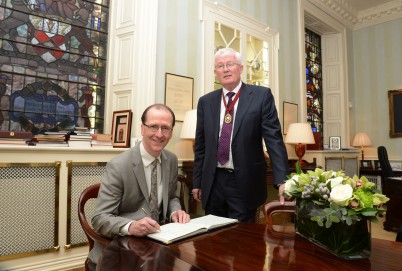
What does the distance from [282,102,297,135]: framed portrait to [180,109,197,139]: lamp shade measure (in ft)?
7.22

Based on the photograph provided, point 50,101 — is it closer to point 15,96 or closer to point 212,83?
point 15,96

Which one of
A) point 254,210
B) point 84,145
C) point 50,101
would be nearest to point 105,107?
point 50,101

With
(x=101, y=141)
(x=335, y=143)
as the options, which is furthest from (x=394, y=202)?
(x=101, y=141)

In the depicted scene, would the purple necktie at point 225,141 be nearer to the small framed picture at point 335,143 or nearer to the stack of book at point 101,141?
the stack of book at point 101,141

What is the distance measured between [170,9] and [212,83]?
0.96 metres

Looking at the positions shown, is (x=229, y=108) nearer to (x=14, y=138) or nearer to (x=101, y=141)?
(x=101, y=141)

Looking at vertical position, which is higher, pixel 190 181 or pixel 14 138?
pixel 14 138

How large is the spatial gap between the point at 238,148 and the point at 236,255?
106 cm

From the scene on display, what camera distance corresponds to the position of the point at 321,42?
266 inches

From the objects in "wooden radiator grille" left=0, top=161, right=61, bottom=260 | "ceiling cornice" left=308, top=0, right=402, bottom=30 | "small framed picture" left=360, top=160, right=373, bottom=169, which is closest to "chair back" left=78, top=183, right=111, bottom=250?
"wooden radiator grille" left=0, top=161, right=61, bottom=260

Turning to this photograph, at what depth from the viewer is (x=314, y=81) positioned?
656cm

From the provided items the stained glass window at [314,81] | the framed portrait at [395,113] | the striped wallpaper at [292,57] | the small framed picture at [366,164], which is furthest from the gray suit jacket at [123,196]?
the framed portrait at [395,113]

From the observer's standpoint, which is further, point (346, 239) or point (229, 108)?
point (229, 108)

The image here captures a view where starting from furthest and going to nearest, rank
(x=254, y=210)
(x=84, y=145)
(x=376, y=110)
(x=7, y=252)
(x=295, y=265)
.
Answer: (x=376, y=110) → (x=84, y=145) → (x=7, y=252) → (x=254, y=210) → (x=295, y=265)
